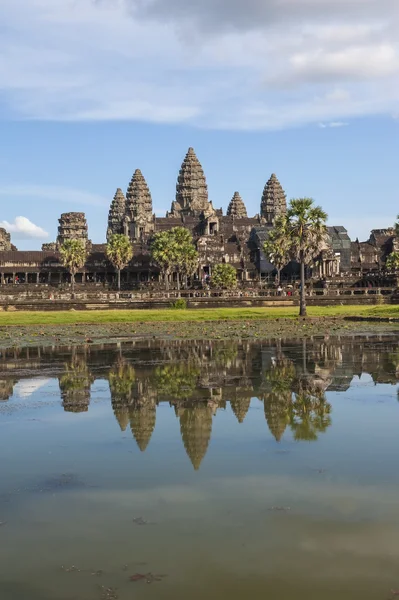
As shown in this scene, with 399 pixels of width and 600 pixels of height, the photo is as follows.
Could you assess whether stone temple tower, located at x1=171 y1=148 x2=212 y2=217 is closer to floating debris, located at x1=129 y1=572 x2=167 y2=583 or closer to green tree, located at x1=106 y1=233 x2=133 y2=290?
green tree, located at x1=106 y1=233 x2=133 y2=290

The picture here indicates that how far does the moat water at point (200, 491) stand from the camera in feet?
30.5

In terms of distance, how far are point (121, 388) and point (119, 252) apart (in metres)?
114

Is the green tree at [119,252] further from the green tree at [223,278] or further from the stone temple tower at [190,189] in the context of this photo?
the stone temple tower at [190,189]

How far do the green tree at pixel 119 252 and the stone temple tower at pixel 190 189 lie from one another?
47.9 metres

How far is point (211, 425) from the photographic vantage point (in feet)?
58.1

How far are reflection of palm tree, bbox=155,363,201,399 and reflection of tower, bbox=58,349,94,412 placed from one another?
221cm

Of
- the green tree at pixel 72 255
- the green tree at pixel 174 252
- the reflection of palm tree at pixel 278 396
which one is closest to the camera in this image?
the reflection of palm tree at pixel 278 396

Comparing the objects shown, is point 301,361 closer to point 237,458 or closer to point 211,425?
point 211,425

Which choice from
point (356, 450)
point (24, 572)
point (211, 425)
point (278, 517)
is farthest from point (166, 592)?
point (211, 425)

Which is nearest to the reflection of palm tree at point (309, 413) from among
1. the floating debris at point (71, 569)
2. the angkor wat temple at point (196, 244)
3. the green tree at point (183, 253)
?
the floating debris at point (71, 569)

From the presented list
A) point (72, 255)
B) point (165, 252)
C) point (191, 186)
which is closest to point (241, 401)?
point (165, 252)

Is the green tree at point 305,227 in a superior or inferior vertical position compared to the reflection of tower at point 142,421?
superior

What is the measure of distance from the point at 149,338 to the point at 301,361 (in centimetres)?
1615

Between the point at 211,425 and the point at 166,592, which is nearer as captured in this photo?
the point at 166,592
